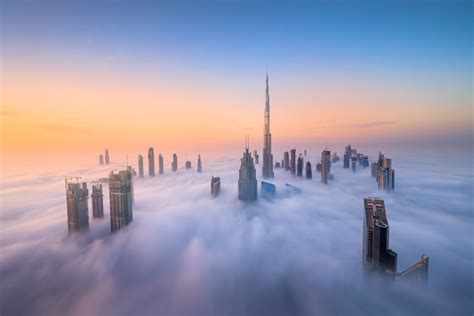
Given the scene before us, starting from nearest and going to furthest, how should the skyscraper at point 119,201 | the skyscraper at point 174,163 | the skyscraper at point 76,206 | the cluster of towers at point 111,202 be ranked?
the skyscraper at point 76,206
the cluster of towers at point 111,202
the skyscraper at point 119,201
the skyscraper at point 174,163

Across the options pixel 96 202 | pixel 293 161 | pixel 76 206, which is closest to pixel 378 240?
pixel 76 206

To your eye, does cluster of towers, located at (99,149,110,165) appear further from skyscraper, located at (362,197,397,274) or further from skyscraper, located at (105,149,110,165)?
skyscraper, located at (362,197,397,274)

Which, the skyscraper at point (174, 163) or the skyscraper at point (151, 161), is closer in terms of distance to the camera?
the skyscraper at point (151, 161)

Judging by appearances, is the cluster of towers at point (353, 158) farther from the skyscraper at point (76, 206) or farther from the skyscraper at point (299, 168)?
the skyscraper at point (76, 206)

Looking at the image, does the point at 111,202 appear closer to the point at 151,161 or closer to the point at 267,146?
the point at 151,161

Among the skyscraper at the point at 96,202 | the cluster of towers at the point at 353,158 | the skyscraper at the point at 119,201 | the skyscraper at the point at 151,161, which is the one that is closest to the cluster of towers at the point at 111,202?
the skyscraper at the point at 119,201

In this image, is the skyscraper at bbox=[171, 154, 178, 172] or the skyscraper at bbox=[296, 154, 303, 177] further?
the skyscraper at bbox=[171, 154, 178, 172]

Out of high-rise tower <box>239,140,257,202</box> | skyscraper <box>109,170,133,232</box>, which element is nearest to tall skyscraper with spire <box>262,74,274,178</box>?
high-rise tower <box>239,140,257,202</box>
